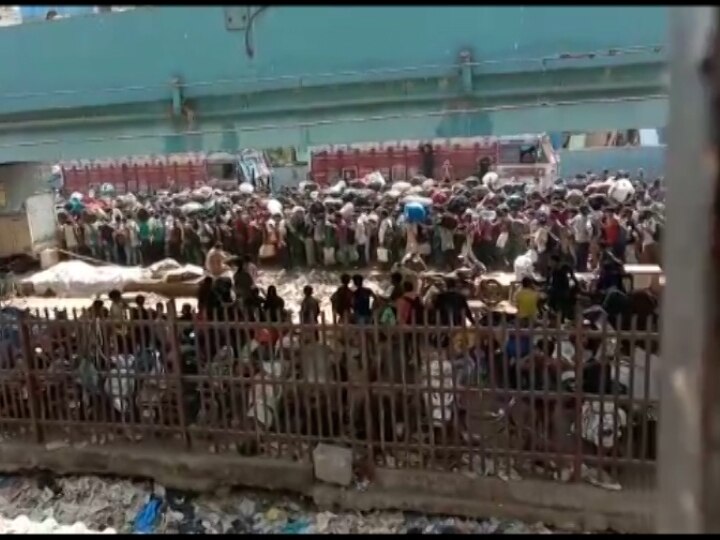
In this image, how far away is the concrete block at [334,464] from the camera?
5504 millimetres

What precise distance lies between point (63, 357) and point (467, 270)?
7070 millimetres

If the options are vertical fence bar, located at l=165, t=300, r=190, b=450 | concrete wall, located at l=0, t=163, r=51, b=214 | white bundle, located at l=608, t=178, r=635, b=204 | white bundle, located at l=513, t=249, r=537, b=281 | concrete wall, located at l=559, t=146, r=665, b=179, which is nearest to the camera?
vertical fence bar, located at l=165, t=300, r=190, b=450

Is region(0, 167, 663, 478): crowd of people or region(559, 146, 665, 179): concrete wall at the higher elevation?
region(559, 146, 665, 179): concrete wall

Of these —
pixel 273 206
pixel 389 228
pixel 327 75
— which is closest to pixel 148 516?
pixel 327 75

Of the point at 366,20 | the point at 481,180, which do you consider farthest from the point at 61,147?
the point at 481,180

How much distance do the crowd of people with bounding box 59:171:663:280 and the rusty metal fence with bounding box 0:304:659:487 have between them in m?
6.13

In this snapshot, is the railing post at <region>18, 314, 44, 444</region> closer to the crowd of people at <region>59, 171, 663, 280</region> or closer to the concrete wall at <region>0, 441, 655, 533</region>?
the concrete wall at <region>0, 441, 655, 533</region>

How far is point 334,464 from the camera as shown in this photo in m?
5.51

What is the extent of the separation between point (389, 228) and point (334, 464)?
866cm

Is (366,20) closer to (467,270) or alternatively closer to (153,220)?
(467,270)

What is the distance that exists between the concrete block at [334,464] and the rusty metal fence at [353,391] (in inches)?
3.2

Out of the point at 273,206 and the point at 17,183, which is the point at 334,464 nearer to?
the point at 273,206

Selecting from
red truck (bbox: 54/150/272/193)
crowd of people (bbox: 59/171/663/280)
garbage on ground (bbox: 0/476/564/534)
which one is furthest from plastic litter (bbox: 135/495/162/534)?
red truck (bbox: 54/150/272/193)

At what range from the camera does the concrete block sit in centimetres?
550
